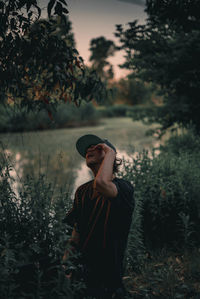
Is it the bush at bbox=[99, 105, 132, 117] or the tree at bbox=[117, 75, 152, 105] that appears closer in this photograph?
the tree at bbox=[117, 75, 152, 105]

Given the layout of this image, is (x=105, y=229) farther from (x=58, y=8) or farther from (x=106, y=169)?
(x=58, y=8)

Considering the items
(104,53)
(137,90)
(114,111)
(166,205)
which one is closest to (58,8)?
(166,205)

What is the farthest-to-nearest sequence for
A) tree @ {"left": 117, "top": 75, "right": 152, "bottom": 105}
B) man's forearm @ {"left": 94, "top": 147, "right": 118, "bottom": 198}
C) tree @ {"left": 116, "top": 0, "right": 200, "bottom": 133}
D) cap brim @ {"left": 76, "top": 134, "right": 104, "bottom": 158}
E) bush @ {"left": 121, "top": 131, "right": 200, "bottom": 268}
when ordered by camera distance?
tree @ {"left": 117, "top": 75, "right": 152, "bottom": 105}
tree @ {"left": 116, "top": 0, "right": 200, "bottom": 133}
bush @ {"left": 121, "top": 131, "right": 200, "bottom": 268}
cap brim @ {"left": 76, "top": 134, "right": 104, "bottom": 158}
man's forearm @ {"left": 94, "top": 147, "right": 118, "bottom": 198}

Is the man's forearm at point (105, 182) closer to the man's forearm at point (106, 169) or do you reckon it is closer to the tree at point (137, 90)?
the man's forearm at point (106, 169)

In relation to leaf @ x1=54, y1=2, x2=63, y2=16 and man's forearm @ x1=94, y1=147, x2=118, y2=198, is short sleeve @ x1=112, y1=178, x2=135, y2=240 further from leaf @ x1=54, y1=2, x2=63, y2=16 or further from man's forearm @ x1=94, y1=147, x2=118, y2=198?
leaf @ x1=54, y1=2, x2=63, y2=16

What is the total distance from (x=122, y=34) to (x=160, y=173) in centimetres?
375

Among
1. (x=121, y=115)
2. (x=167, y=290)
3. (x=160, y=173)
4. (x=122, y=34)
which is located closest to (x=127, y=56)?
(x=122, y=34)

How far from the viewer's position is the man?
2109 millimetres

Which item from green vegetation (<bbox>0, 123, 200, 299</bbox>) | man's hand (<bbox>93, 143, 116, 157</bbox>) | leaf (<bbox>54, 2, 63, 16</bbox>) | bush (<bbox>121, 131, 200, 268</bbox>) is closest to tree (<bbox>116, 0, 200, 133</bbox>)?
green vegetation (<bbox>0, 123, 200, 299</bbox>)

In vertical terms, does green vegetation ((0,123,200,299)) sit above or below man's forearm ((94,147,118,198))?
below

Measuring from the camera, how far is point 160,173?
4527 mm

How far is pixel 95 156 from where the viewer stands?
7.47 feet

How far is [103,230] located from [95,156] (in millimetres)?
596

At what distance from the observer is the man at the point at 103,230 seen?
6.92 ft
